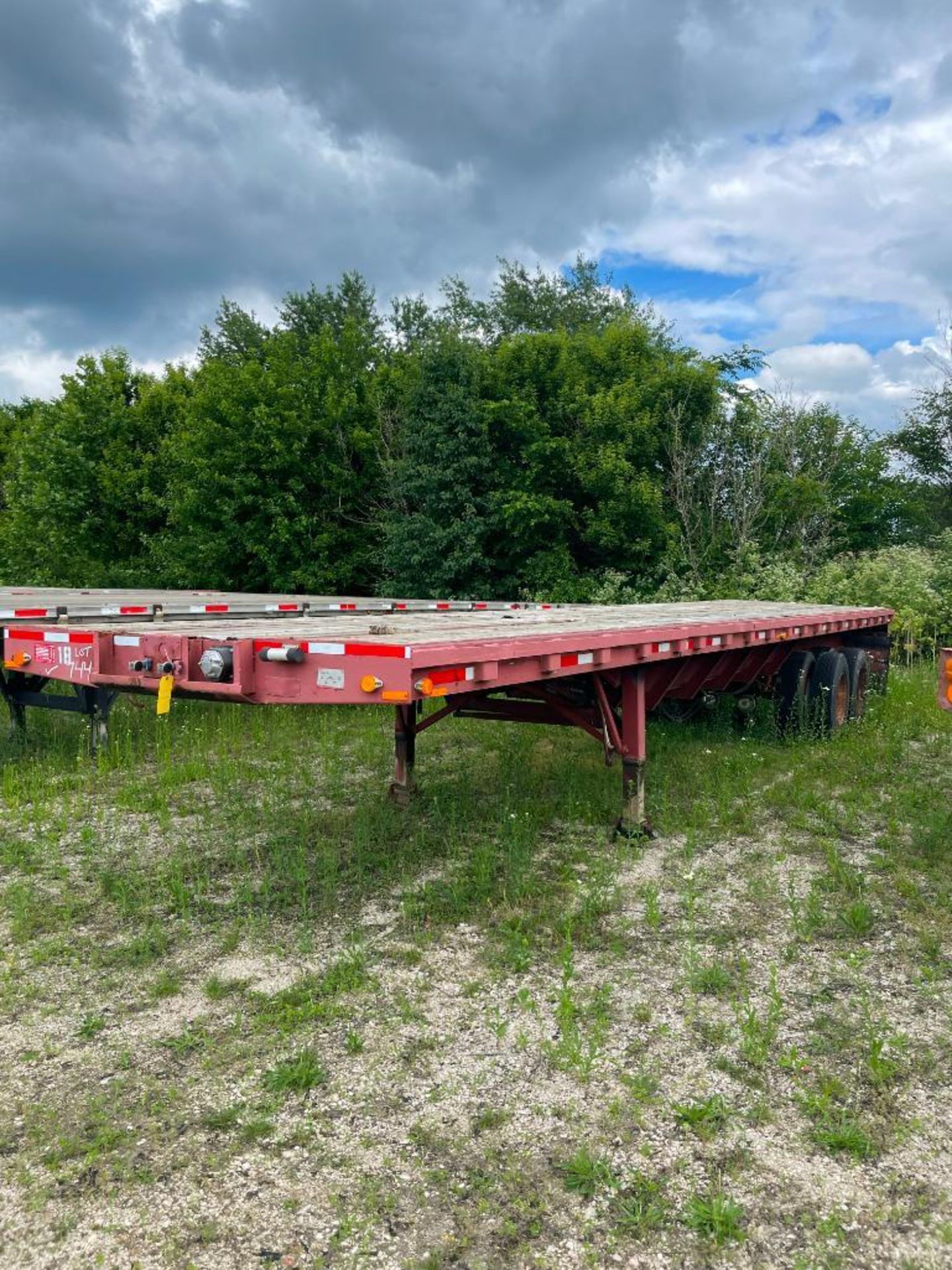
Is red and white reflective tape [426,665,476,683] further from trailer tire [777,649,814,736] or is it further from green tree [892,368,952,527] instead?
green tree [892,368,952,527]

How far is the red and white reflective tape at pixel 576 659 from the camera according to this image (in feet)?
15.7

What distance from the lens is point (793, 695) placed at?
30.1 ft

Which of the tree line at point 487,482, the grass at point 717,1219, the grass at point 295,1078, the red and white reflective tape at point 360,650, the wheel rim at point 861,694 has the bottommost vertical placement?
the grass at point 717,1219

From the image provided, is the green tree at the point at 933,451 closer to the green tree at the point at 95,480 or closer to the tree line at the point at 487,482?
the tree line at the point at 487,482

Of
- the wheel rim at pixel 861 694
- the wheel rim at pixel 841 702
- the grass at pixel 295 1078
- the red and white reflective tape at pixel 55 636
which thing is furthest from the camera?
the wheel rim at pixel 861 694

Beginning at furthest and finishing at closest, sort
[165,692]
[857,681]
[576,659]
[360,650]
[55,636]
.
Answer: [857,681]
[576,659]
[55,636]
[165,692]
[360,650]

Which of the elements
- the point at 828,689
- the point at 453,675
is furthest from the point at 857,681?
the point at 453,675

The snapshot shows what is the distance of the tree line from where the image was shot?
19.0m

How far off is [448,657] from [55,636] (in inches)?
85.1

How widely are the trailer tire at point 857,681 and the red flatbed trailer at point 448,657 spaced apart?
24 mm

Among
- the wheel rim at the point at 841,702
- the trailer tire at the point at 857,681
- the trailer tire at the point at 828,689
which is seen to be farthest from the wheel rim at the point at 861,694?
the trailer tire at the point at 828,689

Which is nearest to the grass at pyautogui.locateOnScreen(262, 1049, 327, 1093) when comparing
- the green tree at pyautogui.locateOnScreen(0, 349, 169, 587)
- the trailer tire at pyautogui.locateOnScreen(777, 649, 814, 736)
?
the trailer tire at pyautogui.locateOnScreen(777, 649, 814, 736)

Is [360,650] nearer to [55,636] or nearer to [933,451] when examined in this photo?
[55,636]

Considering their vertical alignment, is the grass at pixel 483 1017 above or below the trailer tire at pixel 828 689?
below
